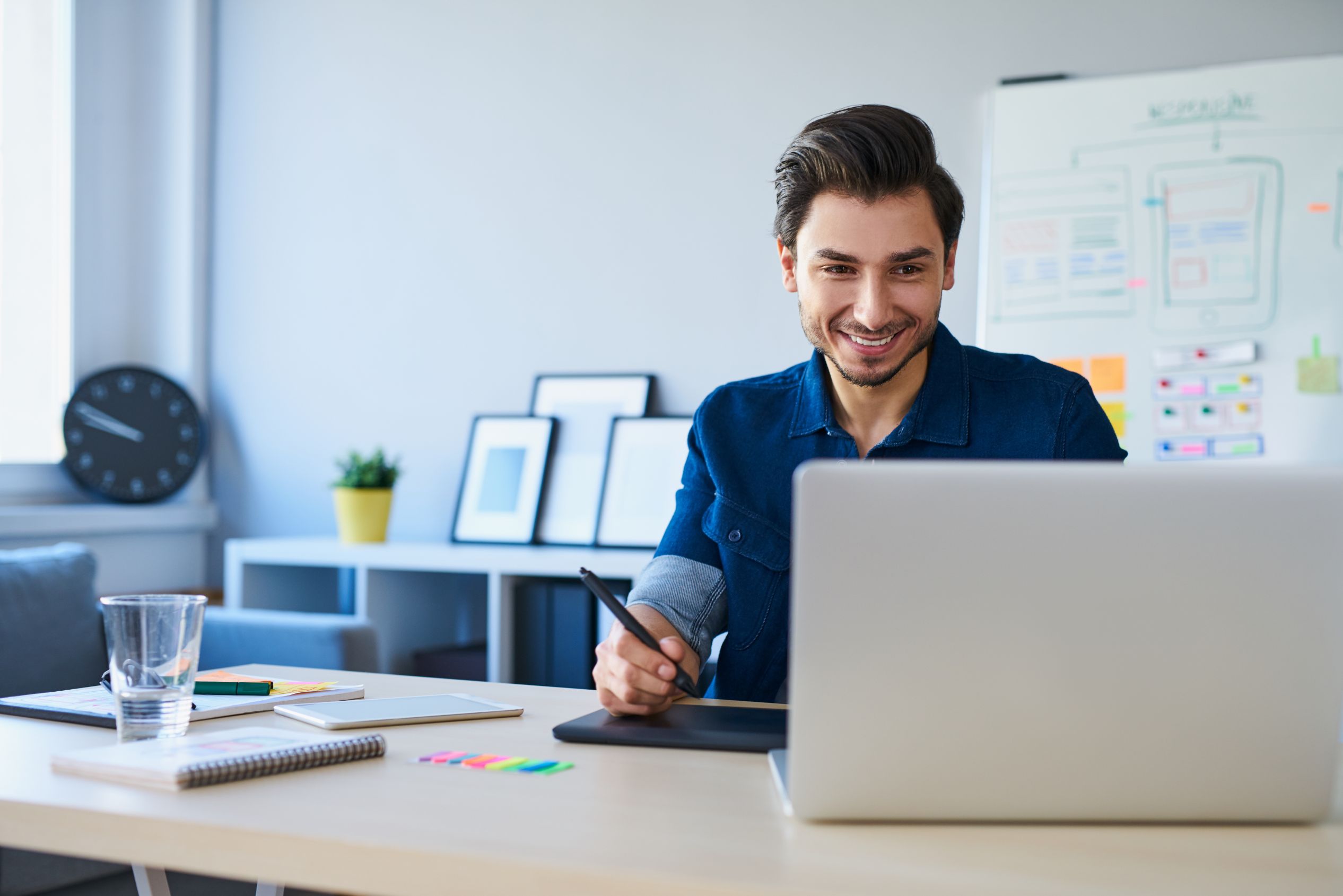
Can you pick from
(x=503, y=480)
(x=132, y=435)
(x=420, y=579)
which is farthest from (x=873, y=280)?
(x=132, y=435)

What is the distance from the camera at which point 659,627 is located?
1.25 m

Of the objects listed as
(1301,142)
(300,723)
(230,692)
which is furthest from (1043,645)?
(1301,142)

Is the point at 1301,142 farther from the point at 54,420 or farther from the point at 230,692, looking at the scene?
the point at 54,420

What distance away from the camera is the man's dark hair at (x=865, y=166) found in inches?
54.4

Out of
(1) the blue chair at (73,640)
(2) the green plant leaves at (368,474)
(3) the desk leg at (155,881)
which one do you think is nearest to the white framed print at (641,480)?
(2) the green plant leaves at (368,474)

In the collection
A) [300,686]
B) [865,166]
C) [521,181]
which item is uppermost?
[521,181]

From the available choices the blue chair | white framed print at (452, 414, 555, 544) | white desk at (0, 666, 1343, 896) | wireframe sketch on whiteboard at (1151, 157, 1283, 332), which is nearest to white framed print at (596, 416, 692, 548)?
white framed print at (452, 414, 555, 544)

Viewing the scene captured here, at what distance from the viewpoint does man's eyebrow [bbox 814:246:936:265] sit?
4.48 ft

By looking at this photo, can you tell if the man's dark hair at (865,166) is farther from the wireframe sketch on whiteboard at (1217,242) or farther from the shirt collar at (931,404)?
the wireframe sketch on whiteboard at (1217,242)

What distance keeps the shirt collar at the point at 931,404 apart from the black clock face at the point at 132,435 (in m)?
2.34

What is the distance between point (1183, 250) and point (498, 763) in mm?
2067

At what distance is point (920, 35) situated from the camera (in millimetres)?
2666

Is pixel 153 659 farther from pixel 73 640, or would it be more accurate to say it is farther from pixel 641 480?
pixel 641 480

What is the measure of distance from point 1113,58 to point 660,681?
80.0 inches
